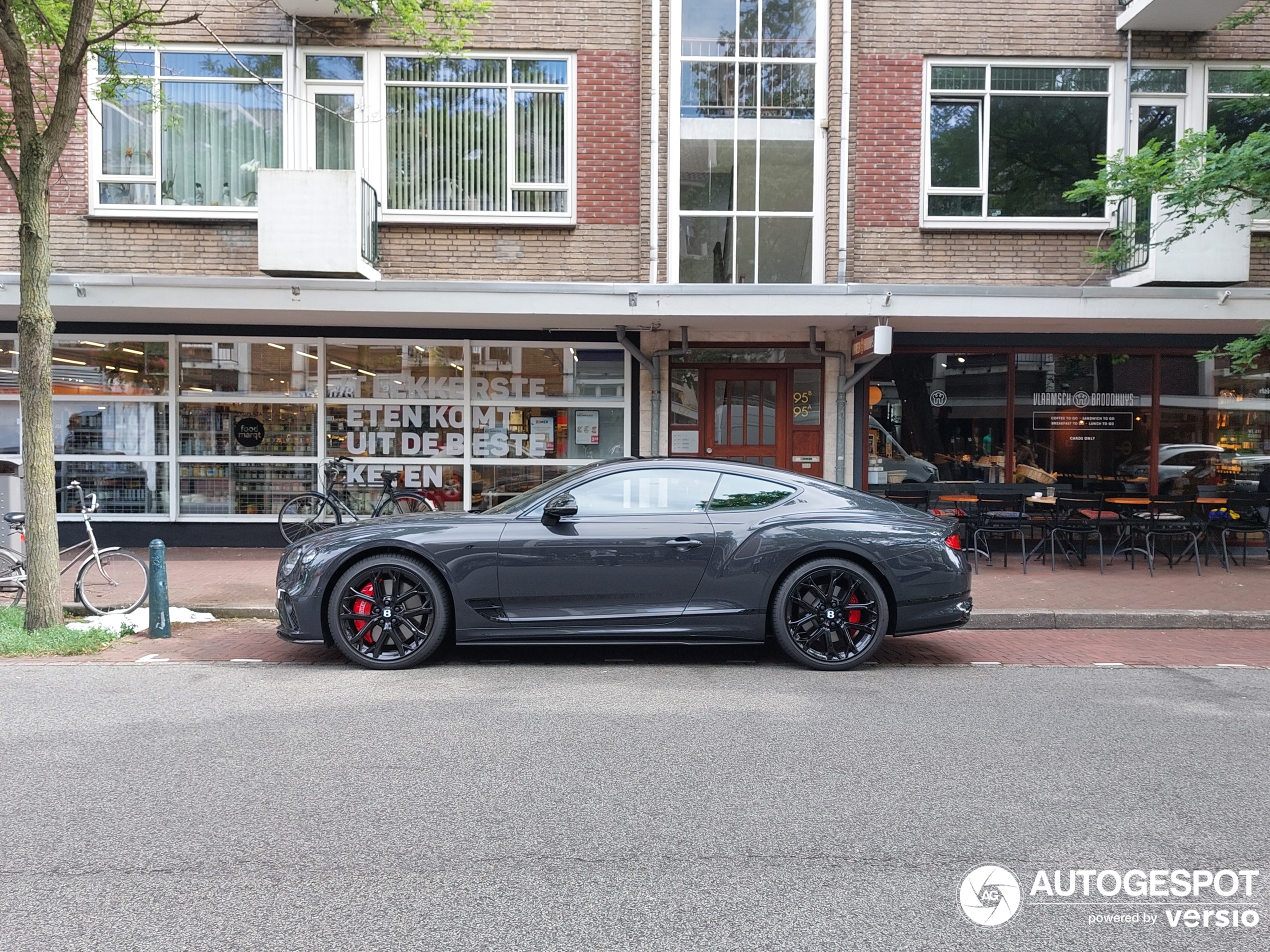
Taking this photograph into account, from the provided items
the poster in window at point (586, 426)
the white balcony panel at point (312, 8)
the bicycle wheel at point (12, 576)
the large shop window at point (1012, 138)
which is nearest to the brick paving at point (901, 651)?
the bicycle wheel at point (12, 576)

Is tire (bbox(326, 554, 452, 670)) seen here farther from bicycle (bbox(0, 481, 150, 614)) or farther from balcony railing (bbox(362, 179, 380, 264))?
balcony railing (bbox(362, 179, 380, 264))

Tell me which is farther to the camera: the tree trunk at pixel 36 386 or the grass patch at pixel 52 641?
the tree trunk at pixel 36 386

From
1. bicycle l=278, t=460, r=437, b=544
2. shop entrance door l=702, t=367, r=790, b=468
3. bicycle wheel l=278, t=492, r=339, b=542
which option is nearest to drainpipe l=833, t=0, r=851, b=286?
shop entrance door l=702, t=367, r=790, b=468

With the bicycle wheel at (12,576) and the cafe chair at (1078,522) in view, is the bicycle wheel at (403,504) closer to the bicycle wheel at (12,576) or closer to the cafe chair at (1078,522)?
the bicycle wheel at (12,576)

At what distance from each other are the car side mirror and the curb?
4.02m

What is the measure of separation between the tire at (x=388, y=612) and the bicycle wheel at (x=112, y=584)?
3.05 meters

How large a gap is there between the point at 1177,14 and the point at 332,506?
39.7ft

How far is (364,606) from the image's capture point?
275 inches

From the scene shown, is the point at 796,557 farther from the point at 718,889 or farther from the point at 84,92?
the point at 84,92

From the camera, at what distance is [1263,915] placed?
3.37 metres

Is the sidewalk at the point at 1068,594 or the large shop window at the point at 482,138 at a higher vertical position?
the large shop window at the point at 482,138

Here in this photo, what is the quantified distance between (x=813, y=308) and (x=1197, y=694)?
6100 millimetres

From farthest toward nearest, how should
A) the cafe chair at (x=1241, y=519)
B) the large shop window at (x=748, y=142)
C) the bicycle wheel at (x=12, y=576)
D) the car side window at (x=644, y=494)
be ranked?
the large shop window at (x=748, y=142)
the cafe chair at (x=1241, y=519)
the bicycle wheel at (x=12, y=576)
the car side window at (x=644, y=494)

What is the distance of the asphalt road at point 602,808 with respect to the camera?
331cm
